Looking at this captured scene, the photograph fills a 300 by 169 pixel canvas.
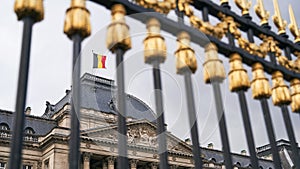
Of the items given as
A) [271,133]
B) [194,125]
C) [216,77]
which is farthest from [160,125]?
[271,133]

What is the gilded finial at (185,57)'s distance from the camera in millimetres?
5777

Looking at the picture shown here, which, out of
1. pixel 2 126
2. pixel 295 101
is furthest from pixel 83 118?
pixel 295 101

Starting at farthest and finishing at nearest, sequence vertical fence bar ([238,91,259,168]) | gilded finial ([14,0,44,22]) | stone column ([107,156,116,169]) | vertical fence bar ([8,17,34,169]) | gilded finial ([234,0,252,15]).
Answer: stone column ([107,156,116,169]) → gilded finial ([234,0,252,15]) → vertical fence bar ([238,91,259,168]) → gilded finial ([14,0,44,22]) → vertical fence bar ([8,17,34,169])

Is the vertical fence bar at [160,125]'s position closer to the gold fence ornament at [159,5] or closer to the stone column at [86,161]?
the gold fence ornament at [159,5]

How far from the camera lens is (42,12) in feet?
15.7

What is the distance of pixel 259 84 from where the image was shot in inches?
257

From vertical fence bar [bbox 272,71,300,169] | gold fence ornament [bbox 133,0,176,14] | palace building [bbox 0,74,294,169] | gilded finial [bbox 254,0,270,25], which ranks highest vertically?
palace building [bbox 0,74,294,169]

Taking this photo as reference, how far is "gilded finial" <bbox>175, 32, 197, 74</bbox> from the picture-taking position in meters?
5.78

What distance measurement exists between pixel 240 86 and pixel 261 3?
184 centimetres

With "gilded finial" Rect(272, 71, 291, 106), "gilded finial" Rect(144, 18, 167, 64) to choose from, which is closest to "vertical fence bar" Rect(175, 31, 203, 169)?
"gilded finial" Rect(144, 18, 167, 64)

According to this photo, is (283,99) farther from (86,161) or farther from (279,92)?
(86,161)

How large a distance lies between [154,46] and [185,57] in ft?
1.76

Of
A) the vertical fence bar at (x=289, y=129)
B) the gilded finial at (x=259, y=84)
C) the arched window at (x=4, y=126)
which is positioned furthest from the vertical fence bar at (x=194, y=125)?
the arched window at (x=4, y=126)

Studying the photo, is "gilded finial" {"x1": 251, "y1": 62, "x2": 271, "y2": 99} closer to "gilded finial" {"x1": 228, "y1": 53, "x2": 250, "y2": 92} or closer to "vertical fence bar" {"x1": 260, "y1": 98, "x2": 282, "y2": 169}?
"vertical fence bar" {"x1": 260, "y1": 98, "x2": 282, "y2": 169}
